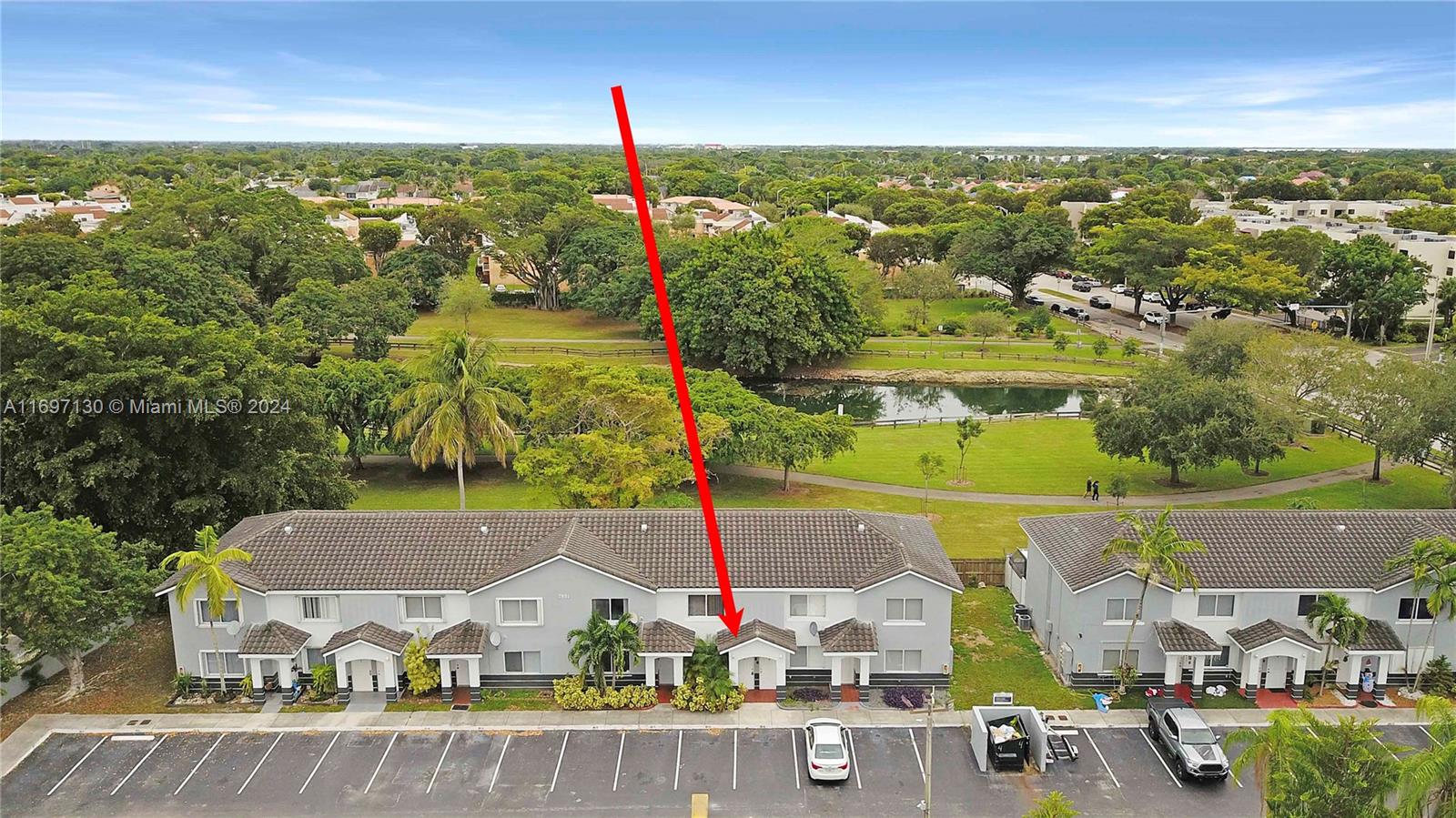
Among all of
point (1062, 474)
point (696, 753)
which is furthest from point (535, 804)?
point (1062, 474)

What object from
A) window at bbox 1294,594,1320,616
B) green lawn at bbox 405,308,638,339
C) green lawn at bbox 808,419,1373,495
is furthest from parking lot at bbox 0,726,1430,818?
green lawn at bbox 405,308,638,339

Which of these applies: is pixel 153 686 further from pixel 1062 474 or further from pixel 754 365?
pixel 754 365

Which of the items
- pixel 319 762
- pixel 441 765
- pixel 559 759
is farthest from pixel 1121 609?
pixel 319 762

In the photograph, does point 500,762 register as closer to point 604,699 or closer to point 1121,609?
point 604,699

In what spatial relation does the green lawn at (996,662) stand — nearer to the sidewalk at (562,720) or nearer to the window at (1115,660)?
the sidewalk at (562,720)

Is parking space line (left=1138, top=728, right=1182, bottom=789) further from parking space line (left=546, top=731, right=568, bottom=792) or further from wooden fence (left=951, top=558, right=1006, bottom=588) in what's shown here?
parking space line (left=546, top=731, right=568, bottom=792)

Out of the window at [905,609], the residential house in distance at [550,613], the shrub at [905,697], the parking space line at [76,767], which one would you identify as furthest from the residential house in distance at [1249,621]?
the parking space line at [76,767]
